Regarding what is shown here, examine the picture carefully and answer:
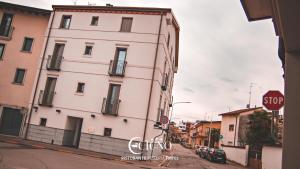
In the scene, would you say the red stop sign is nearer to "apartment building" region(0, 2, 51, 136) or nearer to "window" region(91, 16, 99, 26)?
"window" region(91, 16, 99, 26)

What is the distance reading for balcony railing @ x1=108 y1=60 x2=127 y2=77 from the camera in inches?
848

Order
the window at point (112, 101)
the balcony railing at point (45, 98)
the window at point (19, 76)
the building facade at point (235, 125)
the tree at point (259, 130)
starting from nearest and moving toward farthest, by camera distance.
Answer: the window at point (112, 101), the balcony railing at point (45, 98), the window at point (19, 76), the tree at point (259, 130), the building facade at point (235, 125)

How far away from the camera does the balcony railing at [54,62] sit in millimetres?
23250

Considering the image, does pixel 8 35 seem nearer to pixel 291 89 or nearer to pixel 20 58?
pixel 20 58

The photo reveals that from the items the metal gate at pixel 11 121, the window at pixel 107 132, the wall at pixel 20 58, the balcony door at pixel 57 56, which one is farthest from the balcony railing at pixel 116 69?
the metal gate at pixel 11 121

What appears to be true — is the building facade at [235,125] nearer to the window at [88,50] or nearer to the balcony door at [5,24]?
the window at [88,50]

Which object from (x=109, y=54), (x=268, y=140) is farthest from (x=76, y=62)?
(x=268, y=140)

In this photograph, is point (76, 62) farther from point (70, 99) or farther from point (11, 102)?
point (11, 102)

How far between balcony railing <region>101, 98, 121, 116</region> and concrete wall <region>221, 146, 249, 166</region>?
49.4 feet

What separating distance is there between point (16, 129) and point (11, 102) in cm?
241

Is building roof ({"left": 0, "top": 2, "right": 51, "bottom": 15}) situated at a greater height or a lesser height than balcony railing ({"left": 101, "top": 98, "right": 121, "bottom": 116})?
greater

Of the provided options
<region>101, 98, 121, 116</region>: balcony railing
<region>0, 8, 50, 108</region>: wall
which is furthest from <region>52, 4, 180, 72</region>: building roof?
<region>101, 98, 121, 116</region>: balcony railing

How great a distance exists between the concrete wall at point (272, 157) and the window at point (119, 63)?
12513mm

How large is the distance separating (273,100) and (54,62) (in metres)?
21.8
